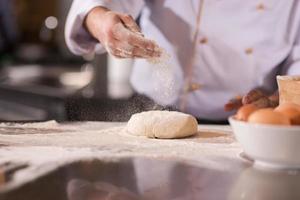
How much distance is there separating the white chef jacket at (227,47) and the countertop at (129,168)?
36 cm

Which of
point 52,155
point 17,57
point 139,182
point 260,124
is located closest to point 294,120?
point 260,124

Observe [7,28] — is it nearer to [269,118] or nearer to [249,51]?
[249,51]

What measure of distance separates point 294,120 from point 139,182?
0.24 m

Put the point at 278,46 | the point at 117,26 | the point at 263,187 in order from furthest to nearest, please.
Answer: the point at 278,46
the point at 117,26
the point at 263,187

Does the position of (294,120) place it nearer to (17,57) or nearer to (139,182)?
(139,182)

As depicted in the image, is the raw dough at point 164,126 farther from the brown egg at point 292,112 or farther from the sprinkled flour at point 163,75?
the brown egg at point 292,112

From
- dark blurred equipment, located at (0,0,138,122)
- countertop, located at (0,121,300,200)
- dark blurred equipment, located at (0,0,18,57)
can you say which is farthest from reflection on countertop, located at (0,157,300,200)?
dark blurred equipment, located at (0,0,18,57)

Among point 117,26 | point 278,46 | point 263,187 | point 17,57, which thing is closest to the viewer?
point 263,187

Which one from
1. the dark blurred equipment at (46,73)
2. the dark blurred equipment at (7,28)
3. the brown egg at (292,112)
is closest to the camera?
the brown egg at (292,112)

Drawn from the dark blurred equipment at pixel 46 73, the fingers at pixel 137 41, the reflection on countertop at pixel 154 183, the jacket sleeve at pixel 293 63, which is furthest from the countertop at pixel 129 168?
the jacket sleeve at pixel 293 63

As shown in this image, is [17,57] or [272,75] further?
[17,57]

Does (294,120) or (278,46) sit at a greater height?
(278,46)

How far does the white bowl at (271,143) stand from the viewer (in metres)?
0.80

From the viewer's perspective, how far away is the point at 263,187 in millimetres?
766
